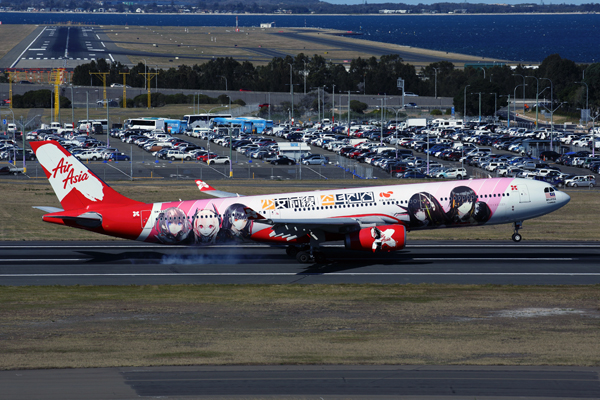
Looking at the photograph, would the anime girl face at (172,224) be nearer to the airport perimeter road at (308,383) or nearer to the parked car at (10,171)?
the airport perimeter road at (308,383)

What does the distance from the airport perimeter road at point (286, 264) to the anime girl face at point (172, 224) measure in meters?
2.24

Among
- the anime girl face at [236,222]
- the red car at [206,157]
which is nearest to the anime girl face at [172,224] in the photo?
the anime girl face at [236,222]

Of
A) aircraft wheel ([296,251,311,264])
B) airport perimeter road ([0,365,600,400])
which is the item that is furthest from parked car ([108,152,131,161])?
airport perimeter road ([0,365,600,400])

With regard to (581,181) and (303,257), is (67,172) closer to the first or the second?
(303,257)

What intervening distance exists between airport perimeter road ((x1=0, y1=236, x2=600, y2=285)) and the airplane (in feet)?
6.56

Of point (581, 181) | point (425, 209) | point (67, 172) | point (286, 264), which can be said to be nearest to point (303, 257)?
point (286, 264)

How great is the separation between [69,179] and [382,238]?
2160 cm

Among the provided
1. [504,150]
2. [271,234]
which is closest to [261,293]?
[271,234]

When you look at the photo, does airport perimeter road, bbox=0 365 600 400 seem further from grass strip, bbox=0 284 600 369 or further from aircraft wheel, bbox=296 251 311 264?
aircraft wheel, bbox=296 251 311 264

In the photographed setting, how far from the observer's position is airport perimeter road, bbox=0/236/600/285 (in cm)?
4381

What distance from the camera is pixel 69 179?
47438mm

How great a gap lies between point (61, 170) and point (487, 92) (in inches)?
6496

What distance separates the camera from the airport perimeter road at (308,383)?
23.6 meters

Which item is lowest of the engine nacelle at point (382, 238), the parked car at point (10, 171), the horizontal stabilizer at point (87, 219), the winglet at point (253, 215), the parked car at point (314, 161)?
the engine nacelle at point (382, 238)
